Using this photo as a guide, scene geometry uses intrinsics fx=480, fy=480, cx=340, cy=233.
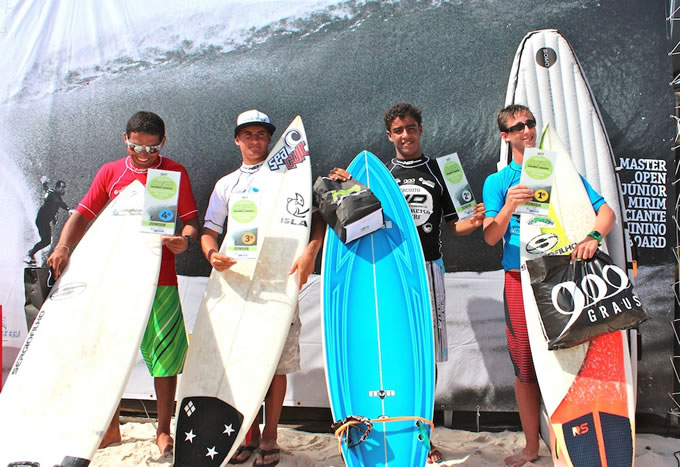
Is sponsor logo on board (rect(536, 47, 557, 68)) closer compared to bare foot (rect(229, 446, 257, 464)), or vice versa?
bare foot (rect(229, 446, 257, 464))

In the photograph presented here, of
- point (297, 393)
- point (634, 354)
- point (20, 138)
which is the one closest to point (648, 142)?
point (634, 354)

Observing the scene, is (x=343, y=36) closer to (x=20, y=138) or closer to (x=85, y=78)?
(x=85, y=78)

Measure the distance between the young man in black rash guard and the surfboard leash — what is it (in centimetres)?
42

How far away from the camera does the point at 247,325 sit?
7.68ft

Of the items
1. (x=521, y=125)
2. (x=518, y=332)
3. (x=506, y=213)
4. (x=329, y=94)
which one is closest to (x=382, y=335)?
(x=518, y=332)

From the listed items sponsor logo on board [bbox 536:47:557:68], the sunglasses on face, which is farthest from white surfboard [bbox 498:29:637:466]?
the sunglasses on face

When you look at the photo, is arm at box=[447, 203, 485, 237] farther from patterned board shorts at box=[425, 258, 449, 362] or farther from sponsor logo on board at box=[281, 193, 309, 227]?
sponsor logo on board at box=[281, 193, 309, 227]

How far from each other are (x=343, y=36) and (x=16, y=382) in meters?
2.59

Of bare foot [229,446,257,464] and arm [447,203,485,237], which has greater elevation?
arm [447,203,485,237]

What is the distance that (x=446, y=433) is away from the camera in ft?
9.23

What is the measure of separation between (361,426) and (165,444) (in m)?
1.05

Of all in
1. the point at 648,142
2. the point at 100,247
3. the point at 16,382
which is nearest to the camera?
the point at 16,382

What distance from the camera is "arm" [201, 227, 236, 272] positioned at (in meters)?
2.29

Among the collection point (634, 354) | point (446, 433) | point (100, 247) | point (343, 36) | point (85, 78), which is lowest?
point (446, 433)
